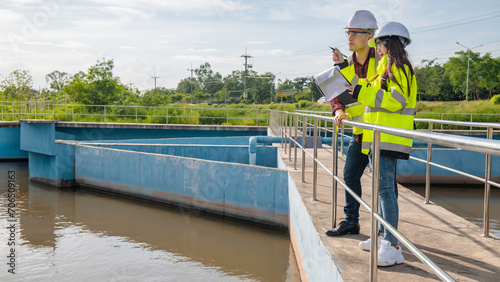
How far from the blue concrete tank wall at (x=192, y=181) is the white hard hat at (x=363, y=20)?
15.0ft

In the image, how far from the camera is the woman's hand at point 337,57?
3.37 metres

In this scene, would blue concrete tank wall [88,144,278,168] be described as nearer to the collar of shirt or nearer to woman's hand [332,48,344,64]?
the collar of shirt

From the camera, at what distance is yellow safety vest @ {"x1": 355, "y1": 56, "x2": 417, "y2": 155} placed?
2705 mm

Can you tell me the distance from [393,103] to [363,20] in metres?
0.93

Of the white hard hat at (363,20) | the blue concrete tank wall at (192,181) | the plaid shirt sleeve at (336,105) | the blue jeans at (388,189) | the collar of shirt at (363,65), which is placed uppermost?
the white hard hat at (363,20)

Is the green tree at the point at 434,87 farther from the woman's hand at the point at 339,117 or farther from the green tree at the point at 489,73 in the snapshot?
the woman's hand at the point at 339,117

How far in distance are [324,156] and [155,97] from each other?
2583 cm

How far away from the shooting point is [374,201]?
7.72 ft

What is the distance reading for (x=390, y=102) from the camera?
2.71m

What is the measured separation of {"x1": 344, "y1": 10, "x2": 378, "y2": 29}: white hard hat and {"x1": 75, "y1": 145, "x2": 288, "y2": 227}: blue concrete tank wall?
4.58 meters

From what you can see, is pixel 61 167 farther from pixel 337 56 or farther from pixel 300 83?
pixel 300 83

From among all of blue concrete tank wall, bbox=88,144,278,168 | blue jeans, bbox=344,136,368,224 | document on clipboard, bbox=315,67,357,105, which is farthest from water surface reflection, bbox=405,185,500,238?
document on clipboard, bbox=315,67,357,105

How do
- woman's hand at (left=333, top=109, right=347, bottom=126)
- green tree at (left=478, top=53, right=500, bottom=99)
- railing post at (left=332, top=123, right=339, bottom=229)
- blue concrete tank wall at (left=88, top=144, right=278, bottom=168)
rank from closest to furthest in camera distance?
1. woman's hand at (left=333, top=109, right=347, bottom=126)
2. railing post at (left=332, top=123, right=339, bottom=229)
3. blue concrete tank wall at (left=88, top=144, right=278, bottom=168)
4. green tree at (left=478, top=53, right=500, bottom=99)

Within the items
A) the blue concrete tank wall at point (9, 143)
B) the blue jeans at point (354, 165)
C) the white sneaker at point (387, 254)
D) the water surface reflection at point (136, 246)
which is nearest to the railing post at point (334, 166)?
the blue jeans at point (354, 165)
